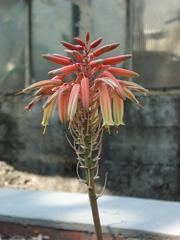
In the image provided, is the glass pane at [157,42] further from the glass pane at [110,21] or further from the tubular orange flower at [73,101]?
the tubular orange flower at [73,101]

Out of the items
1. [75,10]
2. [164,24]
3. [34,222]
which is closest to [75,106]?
[34,222]

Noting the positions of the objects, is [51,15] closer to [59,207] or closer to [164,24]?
[164,24]

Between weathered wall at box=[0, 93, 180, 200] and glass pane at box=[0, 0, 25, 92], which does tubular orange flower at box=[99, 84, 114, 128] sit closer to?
weathered wall at box=[0, 93, 180, 200]

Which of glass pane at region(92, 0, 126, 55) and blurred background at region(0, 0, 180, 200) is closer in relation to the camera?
blurred background at region(0, 0, 180, 200)

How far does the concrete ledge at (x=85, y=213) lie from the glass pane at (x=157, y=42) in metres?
1.57

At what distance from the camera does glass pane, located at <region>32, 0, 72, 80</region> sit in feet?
15.7

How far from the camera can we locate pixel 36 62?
495 cm

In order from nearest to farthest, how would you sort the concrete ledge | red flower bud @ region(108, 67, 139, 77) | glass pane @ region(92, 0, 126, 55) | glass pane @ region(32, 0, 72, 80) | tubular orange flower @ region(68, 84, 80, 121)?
tubular orange flower @ region(68, 84, 80, 121) → red flower bud @ region(108, 67, 139, 77) → the concrete ledge → glass pane @ region(92, 0, 126, 55) → glass pane @ region(32, 0, 72, 80)

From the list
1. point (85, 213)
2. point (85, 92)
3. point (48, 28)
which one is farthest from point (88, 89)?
point (48, 28)

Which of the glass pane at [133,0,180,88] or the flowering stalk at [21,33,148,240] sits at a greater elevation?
the glass pane at [133,0,180,88]

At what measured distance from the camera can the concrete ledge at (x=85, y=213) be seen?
8.13 ft

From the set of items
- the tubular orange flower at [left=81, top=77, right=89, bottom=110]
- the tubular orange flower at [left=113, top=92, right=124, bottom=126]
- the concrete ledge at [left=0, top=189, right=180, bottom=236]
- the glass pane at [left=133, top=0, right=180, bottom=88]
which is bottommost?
the concrete ledge at [left=0, top=189, right=180, bottom=236]

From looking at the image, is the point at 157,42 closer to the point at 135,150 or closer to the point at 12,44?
the point at 135,150

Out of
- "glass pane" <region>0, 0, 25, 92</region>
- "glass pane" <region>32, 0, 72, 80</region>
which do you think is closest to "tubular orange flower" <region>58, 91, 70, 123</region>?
"glass pane" <region>32, 0, 72, 80</region>
